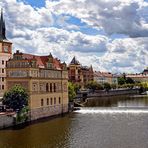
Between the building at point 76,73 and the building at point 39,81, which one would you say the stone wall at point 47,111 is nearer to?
the building at point 39,81

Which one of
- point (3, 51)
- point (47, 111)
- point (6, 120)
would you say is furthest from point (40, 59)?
point (6, 120)

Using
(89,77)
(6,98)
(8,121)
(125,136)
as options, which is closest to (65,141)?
(125,136)

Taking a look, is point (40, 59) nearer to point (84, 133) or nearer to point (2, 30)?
point (2, 30)

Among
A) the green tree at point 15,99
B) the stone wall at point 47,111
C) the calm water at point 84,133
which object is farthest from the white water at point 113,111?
the green tree at point 15,99

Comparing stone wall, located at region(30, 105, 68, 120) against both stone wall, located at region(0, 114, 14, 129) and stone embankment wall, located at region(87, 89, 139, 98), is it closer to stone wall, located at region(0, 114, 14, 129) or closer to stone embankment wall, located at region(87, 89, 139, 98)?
stone wall, located at region(0, 114, 14, 129)

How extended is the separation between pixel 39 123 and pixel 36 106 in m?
5.78

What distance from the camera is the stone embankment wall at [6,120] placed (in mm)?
55463

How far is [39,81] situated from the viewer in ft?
230

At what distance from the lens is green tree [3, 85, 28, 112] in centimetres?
6199

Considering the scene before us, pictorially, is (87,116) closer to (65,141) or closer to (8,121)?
(8,121)

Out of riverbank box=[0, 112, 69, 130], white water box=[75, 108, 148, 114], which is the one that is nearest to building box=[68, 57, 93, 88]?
white water box=[75, 108, 148, 114]

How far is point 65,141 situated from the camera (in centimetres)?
4688

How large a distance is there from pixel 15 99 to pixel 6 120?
20.7ft

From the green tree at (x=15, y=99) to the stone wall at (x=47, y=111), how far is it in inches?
129
